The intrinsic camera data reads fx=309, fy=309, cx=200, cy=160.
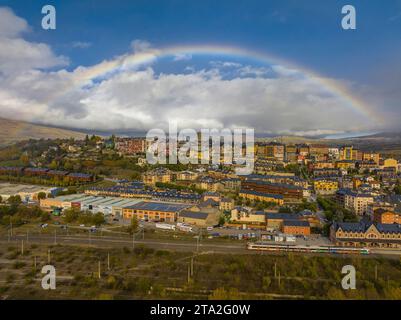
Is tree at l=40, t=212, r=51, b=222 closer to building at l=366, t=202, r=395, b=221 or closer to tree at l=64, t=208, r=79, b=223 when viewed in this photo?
tree at l=64, t=208, r=79, b=223

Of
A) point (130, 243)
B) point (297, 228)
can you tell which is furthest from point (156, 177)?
point (297, 228)

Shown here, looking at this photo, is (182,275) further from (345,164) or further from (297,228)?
(345,164)

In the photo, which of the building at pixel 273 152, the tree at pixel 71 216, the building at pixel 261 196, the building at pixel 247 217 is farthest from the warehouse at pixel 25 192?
the building at pixel 273 152
